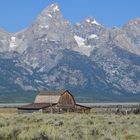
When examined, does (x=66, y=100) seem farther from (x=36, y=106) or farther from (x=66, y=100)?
(x=36, y=106)

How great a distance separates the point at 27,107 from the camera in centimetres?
10656

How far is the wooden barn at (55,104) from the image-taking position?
352 feet

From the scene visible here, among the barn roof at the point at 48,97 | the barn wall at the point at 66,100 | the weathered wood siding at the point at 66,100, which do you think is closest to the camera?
the barn roof at the point at 48,97

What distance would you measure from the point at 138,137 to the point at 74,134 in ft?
9.99

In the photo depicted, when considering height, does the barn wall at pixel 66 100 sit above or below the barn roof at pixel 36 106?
above

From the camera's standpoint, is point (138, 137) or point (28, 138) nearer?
point (28, 138)

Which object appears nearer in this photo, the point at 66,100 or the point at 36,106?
the point at 36,106

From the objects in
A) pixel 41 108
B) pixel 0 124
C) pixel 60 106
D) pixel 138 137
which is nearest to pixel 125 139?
pixel 138 137

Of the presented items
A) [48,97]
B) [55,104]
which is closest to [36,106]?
[55,104]

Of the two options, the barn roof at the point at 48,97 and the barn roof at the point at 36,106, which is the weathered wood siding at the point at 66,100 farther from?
the barn roof at the point at 36,106

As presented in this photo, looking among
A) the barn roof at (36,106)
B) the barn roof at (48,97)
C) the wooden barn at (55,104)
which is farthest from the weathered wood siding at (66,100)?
the barn roof at (36,106)

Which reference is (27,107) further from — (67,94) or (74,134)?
(74,134)

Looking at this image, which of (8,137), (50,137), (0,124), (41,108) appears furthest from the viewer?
(41,108)

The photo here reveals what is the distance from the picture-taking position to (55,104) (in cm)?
11169
